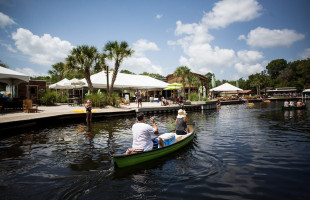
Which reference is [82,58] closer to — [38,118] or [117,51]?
[117,51]

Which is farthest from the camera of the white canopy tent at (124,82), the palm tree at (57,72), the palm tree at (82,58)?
the palm tree at (57,72)

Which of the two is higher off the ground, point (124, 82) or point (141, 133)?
point (124, 82)

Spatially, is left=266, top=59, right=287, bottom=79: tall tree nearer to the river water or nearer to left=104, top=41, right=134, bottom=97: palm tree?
left=104, top=41, right=134, bottom=97: palm tree

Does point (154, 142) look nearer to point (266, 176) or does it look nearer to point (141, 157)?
point (141, 157)

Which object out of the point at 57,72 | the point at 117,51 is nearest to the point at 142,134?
the point at 117,51

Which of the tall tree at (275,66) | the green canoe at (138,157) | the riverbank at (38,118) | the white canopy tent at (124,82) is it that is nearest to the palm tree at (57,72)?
the white canopy tent at (124,82)

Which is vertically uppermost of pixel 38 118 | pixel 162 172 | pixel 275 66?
pixel 275 66

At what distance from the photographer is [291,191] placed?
503 cm

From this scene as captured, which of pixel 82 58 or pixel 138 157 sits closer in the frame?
pixel 138 157

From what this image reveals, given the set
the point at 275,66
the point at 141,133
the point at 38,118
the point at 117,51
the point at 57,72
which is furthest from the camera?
the point at 275,66

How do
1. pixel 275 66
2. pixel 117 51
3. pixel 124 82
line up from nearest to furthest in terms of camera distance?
pixel 117 51, pixel 124 82, pixel 275 66

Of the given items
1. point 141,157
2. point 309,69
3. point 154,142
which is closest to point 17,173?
point 141,157

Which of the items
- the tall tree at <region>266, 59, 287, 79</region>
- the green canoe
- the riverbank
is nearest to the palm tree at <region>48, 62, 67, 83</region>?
the riverbank

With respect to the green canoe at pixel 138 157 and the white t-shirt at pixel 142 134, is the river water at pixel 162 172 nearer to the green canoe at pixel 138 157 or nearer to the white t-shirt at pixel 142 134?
the green canoe at pixel 138 157
